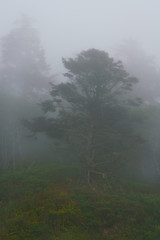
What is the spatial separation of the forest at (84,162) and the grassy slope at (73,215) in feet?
0.10

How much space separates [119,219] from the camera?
8.59m

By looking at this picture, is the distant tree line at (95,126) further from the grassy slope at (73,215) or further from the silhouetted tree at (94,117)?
the grassy slope at (73,215)

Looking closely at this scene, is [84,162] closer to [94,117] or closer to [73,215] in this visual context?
[94,117]

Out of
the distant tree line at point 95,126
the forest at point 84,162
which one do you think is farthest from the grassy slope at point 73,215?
the distant tree line at point 95,126

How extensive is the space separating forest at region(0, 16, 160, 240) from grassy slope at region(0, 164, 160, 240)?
29 mm

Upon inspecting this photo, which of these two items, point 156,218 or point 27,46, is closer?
point 156,218

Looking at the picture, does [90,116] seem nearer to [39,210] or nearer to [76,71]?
[76,71]

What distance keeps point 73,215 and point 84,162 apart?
23.8ft

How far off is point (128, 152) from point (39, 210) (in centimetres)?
899

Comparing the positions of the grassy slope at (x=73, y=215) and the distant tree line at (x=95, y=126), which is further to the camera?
the distant tree line at (x=95, y=126)

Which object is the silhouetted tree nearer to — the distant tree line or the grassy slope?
the distant tree line

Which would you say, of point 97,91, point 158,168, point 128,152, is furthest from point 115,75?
point 158,168

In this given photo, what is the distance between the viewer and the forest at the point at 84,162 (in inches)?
316

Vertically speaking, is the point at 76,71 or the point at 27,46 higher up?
the point at 27,46
